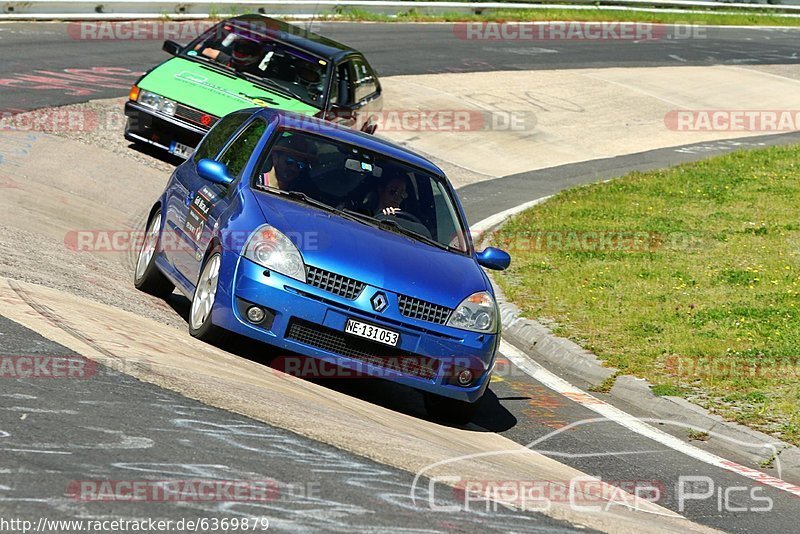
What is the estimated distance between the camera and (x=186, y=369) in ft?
23.9

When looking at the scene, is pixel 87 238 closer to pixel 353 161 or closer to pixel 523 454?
pixel 353 161

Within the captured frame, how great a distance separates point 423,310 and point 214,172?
2068 mm

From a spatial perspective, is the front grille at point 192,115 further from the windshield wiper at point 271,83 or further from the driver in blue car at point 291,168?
the driver in blue car at point 291,168

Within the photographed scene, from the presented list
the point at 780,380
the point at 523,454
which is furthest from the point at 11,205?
the point at 780,380

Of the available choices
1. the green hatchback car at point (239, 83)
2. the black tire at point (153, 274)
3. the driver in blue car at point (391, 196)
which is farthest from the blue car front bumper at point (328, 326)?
the green hatchback car at point (239, 83)

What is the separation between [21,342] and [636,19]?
36306 millimetres

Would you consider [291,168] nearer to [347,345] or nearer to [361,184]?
[361,184]

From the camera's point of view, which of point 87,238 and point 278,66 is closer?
point 87,238

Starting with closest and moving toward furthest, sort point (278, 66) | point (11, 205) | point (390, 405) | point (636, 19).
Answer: point (390, 405) < point (11, 205) < point (278, 66) < point (636, 19)

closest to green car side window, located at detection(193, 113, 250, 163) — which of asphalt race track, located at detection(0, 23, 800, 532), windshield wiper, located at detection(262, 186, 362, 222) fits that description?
asphalt race track, located at detection(0, 23, 800, 532)

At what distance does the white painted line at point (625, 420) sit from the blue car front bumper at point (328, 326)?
5.76ft

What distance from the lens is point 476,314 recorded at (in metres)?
8.50

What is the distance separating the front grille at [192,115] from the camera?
1524 cm

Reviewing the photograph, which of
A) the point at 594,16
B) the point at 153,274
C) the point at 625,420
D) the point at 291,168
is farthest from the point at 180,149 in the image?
the point at 594,16
